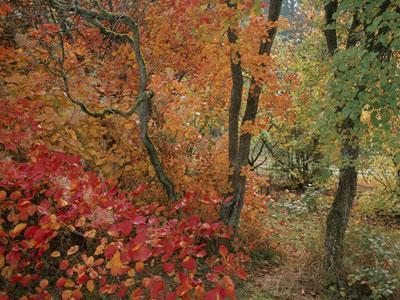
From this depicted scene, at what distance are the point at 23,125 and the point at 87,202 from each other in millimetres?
1480

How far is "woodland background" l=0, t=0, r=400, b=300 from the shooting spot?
388 centimetres

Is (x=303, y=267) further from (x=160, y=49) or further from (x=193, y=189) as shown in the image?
(x=160, y=49)

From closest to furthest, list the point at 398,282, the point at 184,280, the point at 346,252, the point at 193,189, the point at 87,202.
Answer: the point at 184,280 → the point at 87,202 → the point at 398,282 → the point at 193,189 → the point at 346,252

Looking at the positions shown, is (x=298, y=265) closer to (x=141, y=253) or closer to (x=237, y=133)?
(x=237, y=133)

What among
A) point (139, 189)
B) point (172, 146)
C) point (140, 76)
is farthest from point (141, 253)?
point (172, 146)

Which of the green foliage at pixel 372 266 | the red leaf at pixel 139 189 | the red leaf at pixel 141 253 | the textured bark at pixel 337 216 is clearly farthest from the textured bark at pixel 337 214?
the red leaf at pixel 141 253

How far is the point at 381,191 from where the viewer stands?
1284 cm

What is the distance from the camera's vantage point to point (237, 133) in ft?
24.0

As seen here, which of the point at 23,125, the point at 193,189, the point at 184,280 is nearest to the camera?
the point at 184,280

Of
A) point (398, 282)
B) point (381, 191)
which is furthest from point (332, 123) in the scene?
point (381, 191)

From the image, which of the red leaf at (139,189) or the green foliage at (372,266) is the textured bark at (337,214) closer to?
→ the green foliage at (372,266)

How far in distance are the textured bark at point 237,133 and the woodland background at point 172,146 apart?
0.02 m

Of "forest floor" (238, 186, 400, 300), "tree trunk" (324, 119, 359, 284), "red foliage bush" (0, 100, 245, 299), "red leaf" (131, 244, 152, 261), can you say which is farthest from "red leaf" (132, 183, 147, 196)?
"tree trunk" (324, 119, 359, 284)

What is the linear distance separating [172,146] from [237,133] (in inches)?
48.2
